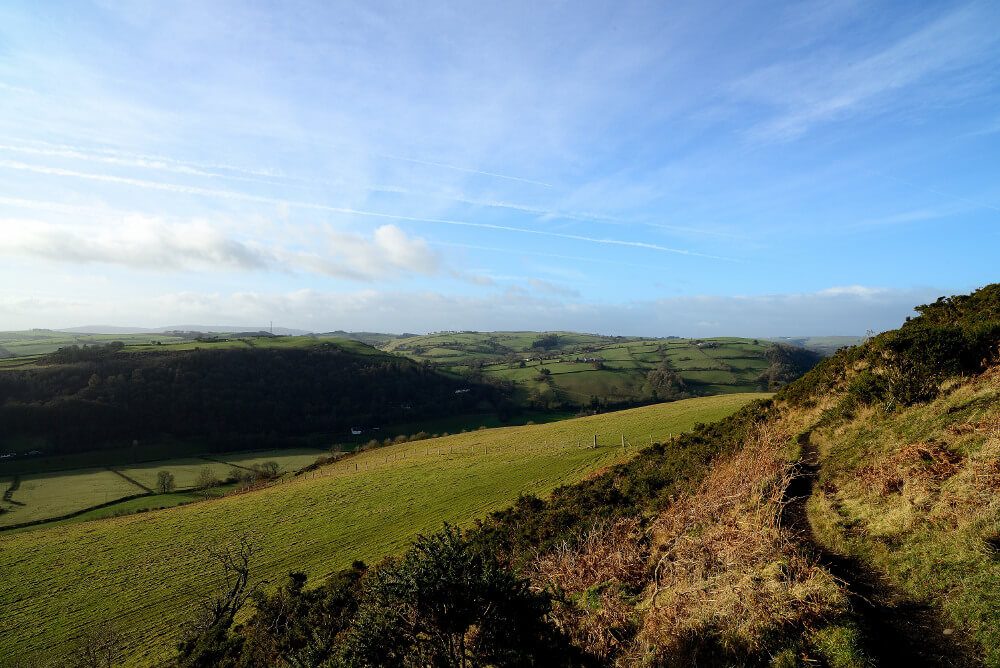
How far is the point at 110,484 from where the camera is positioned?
7362 cm

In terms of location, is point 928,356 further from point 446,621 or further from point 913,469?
point 446,621

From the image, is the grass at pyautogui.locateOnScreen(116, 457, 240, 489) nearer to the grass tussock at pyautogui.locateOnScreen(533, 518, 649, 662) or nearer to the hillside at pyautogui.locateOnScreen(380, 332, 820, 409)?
the grass tussock at pyautogui.locateOnScreen(533, 518, 649, 662)

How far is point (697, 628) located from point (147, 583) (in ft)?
119

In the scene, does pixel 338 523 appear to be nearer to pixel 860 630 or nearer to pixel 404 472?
pixel 404 472

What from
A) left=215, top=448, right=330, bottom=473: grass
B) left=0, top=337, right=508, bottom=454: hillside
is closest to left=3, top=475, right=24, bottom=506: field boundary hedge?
left=0, top=337, right=508, bottom=454: hillside

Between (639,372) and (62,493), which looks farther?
(639,372)

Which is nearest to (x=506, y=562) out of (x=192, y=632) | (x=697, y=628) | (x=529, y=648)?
(x=529, y=648)

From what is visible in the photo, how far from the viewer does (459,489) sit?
37531 mm

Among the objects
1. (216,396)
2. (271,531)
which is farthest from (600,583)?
(216,396)

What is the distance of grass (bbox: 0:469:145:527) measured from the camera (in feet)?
189

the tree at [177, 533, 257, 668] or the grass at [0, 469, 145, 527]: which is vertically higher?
the tree at [177, 533, 257, 668]

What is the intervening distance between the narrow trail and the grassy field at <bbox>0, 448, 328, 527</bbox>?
69.3m

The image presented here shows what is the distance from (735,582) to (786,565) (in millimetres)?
1100

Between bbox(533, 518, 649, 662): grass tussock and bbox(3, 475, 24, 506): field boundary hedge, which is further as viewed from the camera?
bbox(3, 475, 24, 506): field boundary hedge
